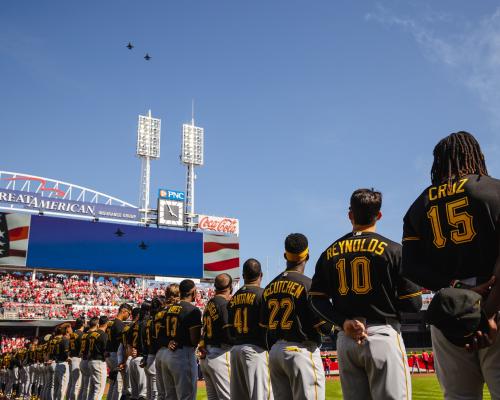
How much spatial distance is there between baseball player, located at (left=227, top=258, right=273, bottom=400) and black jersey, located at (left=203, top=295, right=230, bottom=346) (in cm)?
49

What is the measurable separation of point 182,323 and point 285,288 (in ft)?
9.06

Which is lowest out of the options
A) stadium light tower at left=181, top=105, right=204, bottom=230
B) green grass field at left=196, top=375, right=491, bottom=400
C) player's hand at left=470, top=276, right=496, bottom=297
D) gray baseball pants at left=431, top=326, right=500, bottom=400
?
green grass field at left=196, top=375, right=491, bottom=400

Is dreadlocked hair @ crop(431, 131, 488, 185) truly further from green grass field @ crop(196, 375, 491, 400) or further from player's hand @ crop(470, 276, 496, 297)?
green grass field @ crop(196, 375, 491, 400)

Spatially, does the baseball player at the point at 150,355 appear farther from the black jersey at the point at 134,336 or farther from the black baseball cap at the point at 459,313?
the black baseball cap at the point at 459,313

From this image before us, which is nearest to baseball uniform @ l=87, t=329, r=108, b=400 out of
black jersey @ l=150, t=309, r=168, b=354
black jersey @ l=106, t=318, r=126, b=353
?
black jersey @ l=106, t=318, r=126, b=353

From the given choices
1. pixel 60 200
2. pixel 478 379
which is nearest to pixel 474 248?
pixel 478 379

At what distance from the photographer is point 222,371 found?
6.55 meters

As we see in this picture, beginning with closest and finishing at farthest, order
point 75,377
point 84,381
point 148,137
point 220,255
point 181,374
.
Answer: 1. point 181,374
2. point 84,381
3. point 75,377
4. point 220,255
5. point 148,137

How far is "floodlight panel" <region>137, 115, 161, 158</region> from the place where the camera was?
5884 centimetres

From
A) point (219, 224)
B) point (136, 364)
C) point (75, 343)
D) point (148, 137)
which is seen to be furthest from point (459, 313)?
point (148, 137)

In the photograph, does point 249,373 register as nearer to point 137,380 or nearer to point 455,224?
point 455,224

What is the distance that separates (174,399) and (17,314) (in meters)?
32.6

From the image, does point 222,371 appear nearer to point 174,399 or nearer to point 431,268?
point 174,399

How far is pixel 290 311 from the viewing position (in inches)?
198
